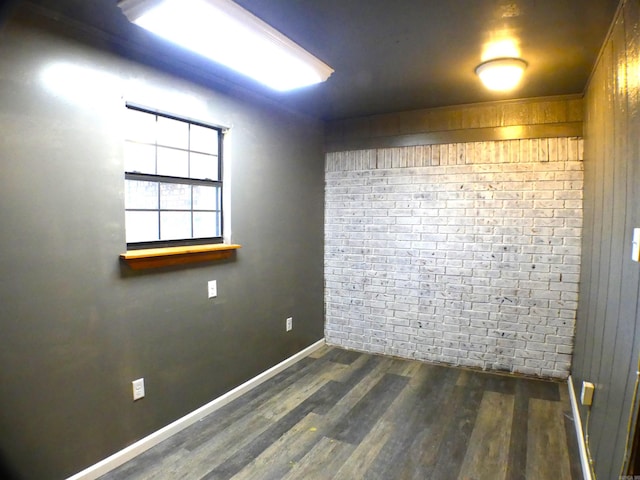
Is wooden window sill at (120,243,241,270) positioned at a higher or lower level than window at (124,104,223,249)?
lower

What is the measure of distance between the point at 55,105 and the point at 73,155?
0.25 meters

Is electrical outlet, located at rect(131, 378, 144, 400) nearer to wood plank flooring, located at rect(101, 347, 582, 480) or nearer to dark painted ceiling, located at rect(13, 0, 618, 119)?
wood plank flooring, located at rect(101, 347, 582, 480)

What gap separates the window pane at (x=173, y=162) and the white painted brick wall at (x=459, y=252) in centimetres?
184

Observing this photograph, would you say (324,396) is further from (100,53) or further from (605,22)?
(605,22)

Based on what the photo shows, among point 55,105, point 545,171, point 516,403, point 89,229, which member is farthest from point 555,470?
point 55,105

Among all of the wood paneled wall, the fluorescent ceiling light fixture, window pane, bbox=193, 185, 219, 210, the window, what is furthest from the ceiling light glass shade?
window pane, bbox=193, 185, 219, 210

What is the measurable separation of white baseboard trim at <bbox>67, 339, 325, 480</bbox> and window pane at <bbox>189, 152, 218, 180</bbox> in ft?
5.51

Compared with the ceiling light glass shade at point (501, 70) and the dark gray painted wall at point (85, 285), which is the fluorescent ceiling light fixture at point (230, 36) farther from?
the ceiling light glass shade at point (501, 70)

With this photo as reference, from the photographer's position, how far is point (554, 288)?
10.5 ft

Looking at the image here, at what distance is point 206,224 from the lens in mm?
2744

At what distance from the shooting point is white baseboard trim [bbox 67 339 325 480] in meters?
2.01

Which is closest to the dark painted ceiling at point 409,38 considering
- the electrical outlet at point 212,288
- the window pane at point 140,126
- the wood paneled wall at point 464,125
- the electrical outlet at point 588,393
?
the wood paneled wall at point 464,125

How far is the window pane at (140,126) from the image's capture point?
7.17ft

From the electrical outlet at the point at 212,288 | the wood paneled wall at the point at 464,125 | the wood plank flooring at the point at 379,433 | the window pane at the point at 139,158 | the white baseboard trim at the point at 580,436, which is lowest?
the wood plank flooring at the point at 379,433
